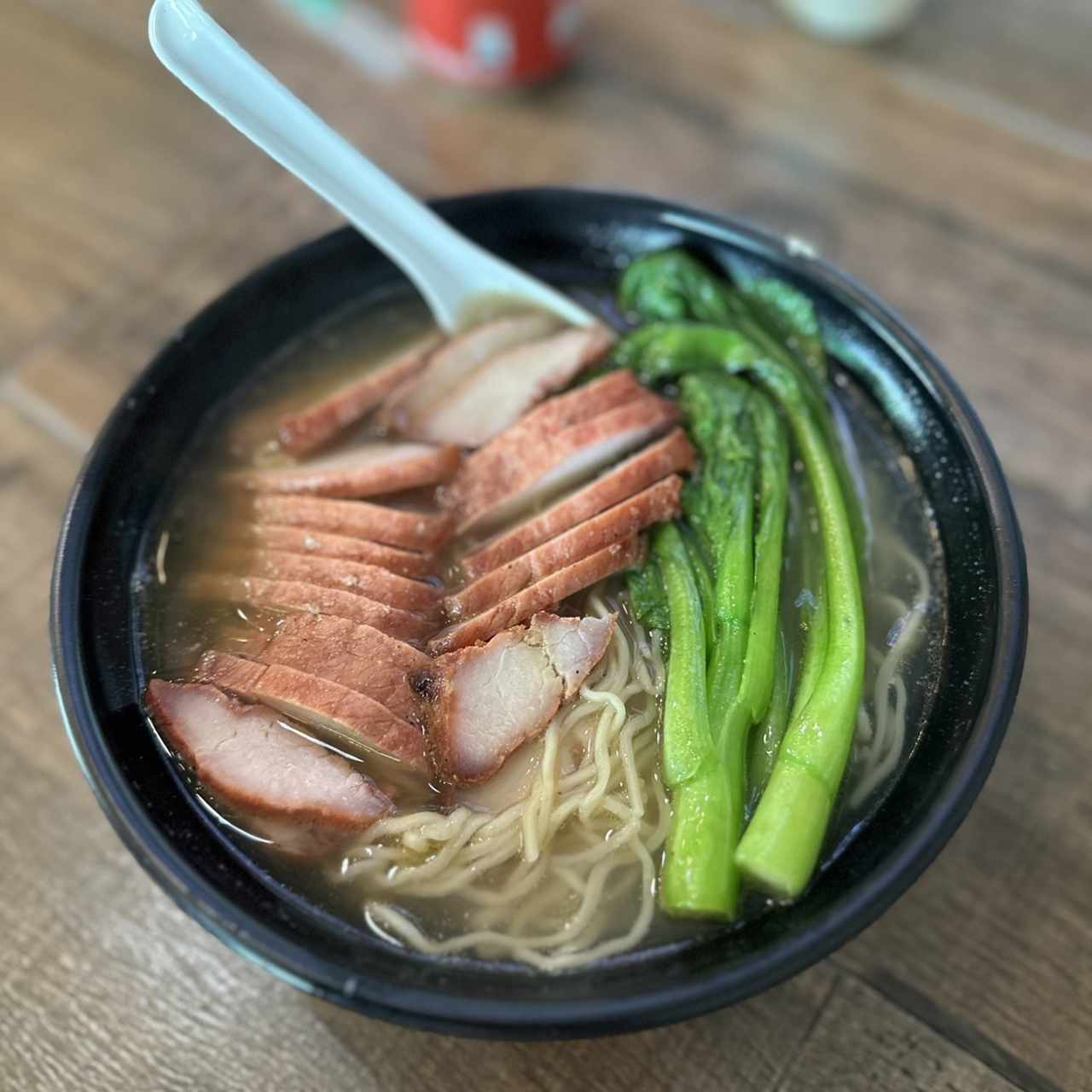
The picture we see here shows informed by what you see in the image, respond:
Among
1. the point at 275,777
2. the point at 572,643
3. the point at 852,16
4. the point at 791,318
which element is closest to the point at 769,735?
the point at 572,643

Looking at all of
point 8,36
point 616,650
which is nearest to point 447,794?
point 616,650

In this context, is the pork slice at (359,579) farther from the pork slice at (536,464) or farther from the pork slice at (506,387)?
the pork slice at (506,387)

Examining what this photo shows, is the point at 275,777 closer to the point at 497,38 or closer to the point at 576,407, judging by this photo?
the point at 576,407

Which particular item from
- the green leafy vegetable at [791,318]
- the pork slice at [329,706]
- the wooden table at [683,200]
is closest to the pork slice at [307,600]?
the pork slice at [329,706]

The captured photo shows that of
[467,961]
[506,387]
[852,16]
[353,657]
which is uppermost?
[852,16]

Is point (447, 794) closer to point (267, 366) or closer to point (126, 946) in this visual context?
point (126, 946)
